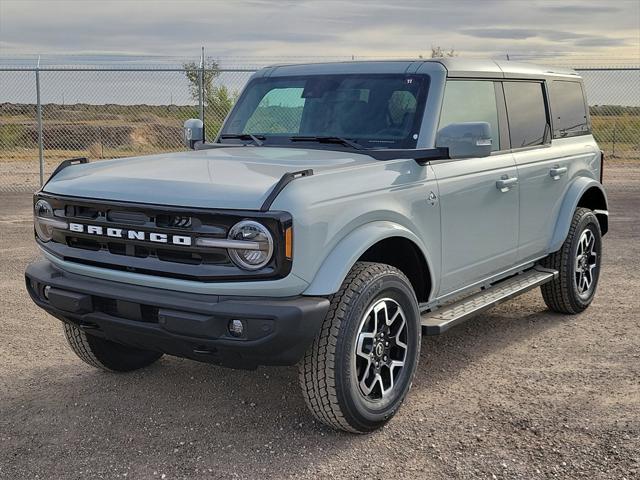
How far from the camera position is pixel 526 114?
19.3 feet

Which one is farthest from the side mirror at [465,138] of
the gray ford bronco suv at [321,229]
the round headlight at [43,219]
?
the round headlight at [43,219]

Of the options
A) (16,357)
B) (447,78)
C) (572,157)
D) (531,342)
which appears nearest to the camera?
(447,78)

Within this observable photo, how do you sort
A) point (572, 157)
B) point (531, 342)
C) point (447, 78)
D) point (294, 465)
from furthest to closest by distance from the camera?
1. point (572, 157)
2. point (531, 342)
3. point (447, 78)
4. point (294, 465)

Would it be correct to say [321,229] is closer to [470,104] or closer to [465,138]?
[465,138]

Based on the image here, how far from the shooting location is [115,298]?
3865mm

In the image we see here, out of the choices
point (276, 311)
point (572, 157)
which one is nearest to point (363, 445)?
point (276, 311)

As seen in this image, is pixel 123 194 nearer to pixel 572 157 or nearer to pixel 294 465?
pixel 294 465

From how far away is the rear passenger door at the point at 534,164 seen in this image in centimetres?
561

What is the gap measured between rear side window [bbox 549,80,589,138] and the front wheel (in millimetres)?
2775

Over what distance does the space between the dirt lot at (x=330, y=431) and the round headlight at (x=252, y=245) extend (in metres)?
1.01

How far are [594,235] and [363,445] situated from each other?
11.6 feet

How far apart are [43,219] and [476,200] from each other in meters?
2.61

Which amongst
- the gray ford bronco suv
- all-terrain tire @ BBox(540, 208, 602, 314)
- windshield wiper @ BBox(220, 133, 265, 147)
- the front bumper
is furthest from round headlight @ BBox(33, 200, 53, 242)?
all-terrain tire @ BBox(540, 208, 602, 314)

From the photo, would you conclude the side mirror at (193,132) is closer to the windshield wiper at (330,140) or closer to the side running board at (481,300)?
the windshield wiper at (330,140)
